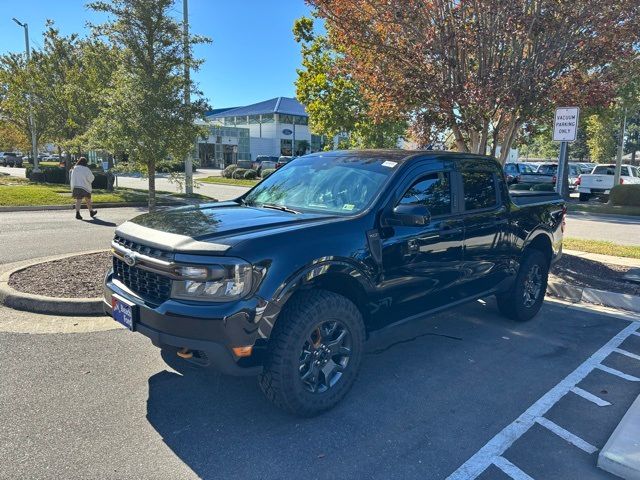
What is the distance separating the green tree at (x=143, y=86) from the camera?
1066 centimetres

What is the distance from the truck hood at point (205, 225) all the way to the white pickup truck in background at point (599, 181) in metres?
23.2

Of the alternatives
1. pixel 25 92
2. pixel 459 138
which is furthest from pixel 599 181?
pixel 25 92

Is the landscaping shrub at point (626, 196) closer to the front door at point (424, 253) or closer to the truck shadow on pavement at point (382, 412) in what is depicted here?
the truck shadow on pavement at point (382, 412)

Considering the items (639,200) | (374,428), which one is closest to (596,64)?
(374,428)

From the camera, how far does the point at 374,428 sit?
129 inches

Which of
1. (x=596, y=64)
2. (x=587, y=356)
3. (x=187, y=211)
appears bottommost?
(x=587, y=356)

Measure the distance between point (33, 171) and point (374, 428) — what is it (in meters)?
25.6

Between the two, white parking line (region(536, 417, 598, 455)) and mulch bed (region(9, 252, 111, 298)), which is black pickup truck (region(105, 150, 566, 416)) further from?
mulch bed (region(9, 252, 111, 298))

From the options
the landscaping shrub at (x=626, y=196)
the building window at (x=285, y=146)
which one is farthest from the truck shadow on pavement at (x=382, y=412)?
the building window at (x=285, y=146)

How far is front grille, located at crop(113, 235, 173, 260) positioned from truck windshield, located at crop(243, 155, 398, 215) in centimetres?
123

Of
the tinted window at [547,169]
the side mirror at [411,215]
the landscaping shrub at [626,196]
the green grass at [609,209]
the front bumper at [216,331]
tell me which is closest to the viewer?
the front bumper at [216,331]

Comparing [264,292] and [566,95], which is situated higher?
[566,95]

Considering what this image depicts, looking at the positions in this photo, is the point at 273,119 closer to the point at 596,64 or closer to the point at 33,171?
the point at 33,171

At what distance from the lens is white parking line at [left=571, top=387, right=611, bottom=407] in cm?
374
